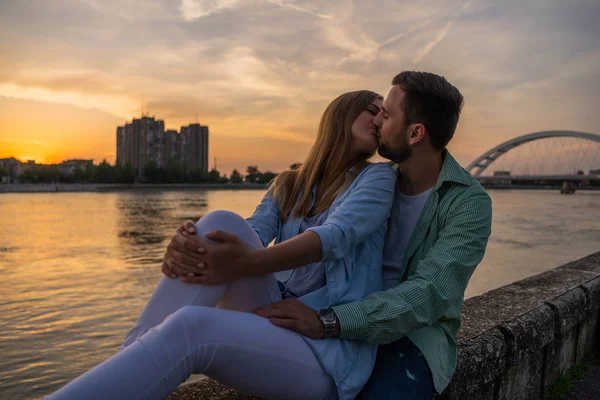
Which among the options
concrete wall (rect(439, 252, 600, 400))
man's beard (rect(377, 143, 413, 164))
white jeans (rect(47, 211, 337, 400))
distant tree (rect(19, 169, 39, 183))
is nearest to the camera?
white jeans (rect(47, 211, 337, 400))

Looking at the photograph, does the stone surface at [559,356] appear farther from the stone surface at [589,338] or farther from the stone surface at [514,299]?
the stone surface at [514,299]

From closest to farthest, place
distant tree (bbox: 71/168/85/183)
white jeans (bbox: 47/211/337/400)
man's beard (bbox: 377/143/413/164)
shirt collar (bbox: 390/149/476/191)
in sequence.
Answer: white jeans (bbox: 47/211/337/400), shirt collar (bbox: 390/149/476/191), man's beard (bbox: 377/143/413/164), distant tree (bbox: 71/168/85/183)

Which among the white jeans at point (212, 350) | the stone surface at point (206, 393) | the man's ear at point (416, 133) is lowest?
the stone surface at point (206, 393)

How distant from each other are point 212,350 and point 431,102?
983 millimetres

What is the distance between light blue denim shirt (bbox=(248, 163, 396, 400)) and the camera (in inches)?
55.8

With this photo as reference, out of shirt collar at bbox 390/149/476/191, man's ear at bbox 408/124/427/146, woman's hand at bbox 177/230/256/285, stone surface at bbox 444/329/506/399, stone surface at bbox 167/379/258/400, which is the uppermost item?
man's ear at bbox 408/124/427/146

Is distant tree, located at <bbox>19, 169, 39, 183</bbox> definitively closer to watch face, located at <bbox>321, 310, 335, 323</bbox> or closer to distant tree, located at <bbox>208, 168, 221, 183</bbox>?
distant tree, located at <bbox>208, 168, 221, 183</bbox>

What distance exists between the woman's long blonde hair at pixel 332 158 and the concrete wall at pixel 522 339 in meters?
0.67

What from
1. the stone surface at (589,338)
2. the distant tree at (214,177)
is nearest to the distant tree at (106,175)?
the distant tree at (214,177)

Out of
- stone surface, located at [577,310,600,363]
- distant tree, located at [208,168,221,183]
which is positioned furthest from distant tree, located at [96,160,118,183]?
stone surface, located at [577,310,600,363]

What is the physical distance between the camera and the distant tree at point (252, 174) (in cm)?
11819

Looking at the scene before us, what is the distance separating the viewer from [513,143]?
60.4 m

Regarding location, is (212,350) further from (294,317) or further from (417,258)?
(417,258)

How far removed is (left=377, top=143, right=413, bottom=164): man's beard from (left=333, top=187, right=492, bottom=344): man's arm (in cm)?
24
